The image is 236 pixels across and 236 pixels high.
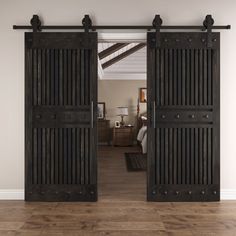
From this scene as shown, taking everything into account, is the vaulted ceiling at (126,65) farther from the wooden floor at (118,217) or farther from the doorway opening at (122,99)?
the wooden floor at (118,217)

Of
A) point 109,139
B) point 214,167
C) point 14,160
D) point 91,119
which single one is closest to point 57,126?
point 91,119

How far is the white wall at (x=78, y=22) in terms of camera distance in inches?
161

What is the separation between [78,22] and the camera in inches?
161

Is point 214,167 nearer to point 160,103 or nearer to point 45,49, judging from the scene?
point 160,103

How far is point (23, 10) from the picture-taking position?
13.4 feet

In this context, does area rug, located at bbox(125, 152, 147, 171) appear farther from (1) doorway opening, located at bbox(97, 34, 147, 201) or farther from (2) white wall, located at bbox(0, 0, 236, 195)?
(2) white wall, located at bbox(0, 0, 236, 195)

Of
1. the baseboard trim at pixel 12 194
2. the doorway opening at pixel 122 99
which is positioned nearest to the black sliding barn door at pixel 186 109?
the baseboard trim at pixel 12 194

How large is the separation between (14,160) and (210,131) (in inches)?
93.8

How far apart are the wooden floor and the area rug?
204 centimetres

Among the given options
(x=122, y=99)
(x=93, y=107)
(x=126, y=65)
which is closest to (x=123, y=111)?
(x=122, y=99)

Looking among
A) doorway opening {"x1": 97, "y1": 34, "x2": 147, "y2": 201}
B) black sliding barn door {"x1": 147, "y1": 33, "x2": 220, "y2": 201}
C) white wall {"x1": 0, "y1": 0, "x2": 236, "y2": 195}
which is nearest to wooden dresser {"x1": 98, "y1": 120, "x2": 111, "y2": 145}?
doorway opening {"x1": 97, "y1": 34, "x2": 147, "y2": 201}

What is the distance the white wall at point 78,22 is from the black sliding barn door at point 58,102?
164 mm

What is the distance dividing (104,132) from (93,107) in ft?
22.9

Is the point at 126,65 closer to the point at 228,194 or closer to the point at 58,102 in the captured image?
the point at 58,102
